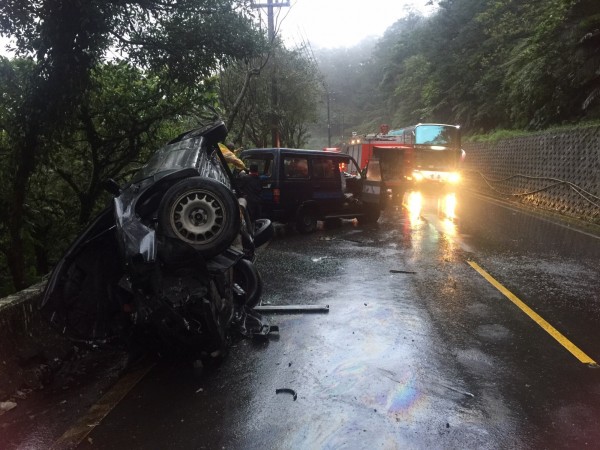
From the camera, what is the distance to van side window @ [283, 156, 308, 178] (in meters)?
11.7

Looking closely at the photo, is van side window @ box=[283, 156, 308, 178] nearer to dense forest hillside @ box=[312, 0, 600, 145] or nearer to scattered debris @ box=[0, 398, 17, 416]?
scattered debris @ box=[0, 398, 17, 416]

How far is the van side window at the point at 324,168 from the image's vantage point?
12258 millimetres

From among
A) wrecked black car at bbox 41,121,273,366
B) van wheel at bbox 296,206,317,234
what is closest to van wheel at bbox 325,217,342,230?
van wheel at bbox 296,206,317,234

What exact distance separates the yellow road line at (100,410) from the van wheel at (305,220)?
25.5ft

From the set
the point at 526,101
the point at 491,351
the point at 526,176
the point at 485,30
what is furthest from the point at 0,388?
the point at 485,30

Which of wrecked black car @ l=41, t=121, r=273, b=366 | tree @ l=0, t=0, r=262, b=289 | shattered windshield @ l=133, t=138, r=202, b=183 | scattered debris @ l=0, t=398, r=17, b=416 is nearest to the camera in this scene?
scattered debris @ l=0, t=398, r=17, b=416

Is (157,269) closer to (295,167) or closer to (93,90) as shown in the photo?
(93,90)

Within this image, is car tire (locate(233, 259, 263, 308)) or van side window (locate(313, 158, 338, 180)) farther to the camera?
van side window (locate(313, 158, 338, 180))

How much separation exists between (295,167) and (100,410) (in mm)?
8656

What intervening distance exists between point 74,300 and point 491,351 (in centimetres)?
380

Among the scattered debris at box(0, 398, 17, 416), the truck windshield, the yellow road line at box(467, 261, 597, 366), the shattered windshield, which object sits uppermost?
the truck windshield

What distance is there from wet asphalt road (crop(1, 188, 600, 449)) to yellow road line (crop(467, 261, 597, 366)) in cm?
5

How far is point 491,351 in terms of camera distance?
4.90 metres

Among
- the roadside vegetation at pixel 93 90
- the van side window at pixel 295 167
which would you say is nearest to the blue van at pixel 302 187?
the van side window at pixel 295 167
